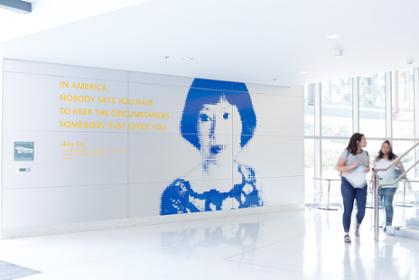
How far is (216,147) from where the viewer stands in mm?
9531

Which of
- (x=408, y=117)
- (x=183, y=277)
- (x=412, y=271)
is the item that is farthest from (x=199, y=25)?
(x=408, y=117)

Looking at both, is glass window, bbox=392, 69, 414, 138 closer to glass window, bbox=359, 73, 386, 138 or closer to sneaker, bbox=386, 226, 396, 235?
glass window, bbox=359, 73, 386, 138

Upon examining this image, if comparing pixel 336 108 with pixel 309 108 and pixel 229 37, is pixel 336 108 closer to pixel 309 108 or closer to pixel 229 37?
pixel 309 108

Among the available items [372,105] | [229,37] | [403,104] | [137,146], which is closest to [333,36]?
[229,37]

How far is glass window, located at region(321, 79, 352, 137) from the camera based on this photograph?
13.1 meters

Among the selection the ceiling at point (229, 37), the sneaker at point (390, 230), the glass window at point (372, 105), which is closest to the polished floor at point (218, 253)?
the sneaker at point (390, 230)

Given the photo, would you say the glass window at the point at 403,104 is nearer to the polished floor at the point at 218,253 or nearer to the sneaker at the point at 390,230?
the polished floor at the point at 218,253

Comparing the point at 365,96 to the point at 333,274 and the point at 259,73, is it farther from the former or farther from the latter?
the point at 333,274

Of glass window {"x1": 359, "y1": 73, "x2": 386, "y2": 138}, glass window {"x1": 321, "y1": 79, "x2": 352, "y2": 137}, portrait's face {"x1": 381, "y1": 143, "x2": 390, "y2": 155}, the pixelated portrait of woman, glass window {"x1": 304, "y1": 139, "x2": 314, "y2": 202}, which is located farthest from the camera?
glass window {"x1": 359, "y1": 73, "x2": 386, "y2": 138}

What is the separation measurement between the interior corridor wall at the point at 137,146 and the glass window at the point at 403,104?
534 cm

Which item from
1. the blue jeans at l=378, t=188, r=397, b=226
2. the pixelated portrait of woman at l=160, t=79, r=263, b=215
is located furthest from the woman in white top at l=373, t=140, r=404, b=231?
the pixelated portrait of woman at l=160, t=79, r=263, b=215

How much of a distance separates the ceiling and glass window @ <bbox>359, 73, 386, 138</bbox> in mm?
5653

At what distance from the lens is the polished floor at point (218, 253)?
16.8 ft

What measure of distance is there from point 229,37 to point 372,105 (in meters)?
9.45
